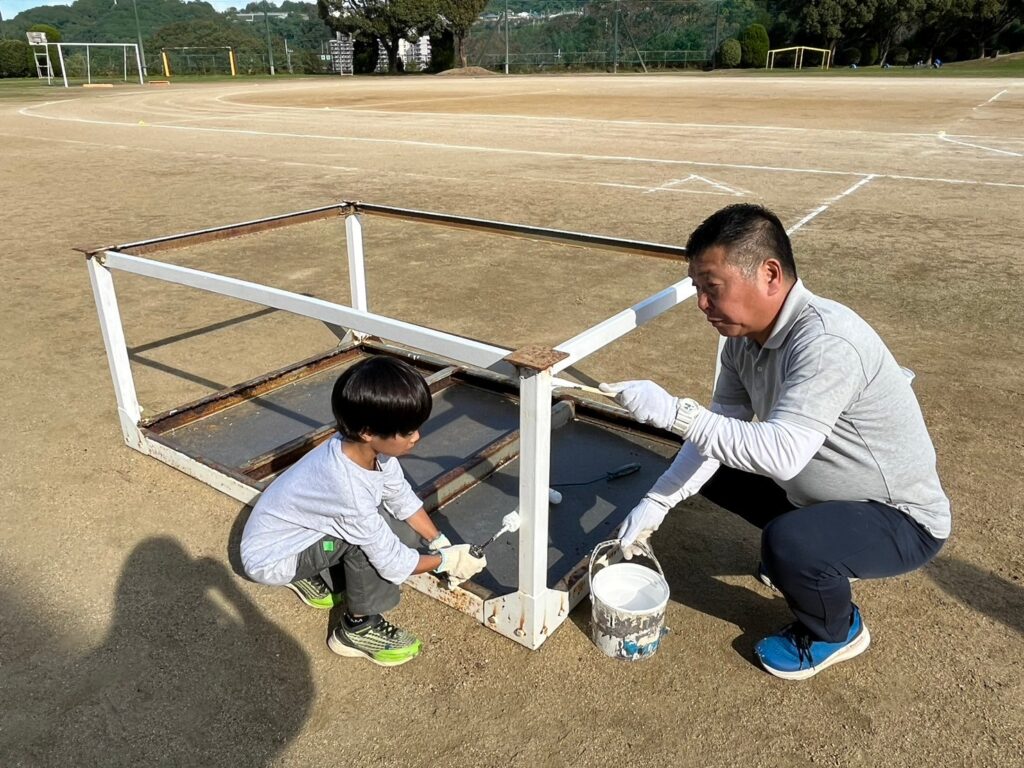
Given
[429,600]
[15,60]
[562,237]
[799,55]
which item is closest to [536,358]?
[429,600]

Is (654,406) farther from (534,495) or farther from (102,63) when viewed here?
(102,63)

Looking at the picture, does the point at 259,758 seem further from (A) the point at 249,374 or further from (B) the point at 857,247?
(B) the point at 857,247

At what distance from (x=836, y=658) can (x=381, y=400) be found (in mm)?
1631

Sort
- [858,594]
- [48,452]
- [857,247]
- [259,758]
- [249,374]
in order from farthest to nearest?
[857,247], [249,374], [48,452], [858,594], [259,758]

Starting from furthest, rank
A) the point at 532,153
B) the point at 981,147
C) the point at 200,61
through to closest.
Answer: the point at 200,61 < the point at 981,147 < the point at 532,153

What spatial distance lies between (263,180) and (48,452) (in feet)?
28.4

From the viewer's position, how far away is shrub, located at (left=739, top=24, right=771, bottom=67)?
178 feet

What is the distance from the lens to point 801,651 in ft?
7.77

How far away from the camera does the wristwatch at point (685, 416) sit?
6.83 ft

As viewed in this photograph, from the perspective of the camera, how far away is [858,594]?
2.75 m

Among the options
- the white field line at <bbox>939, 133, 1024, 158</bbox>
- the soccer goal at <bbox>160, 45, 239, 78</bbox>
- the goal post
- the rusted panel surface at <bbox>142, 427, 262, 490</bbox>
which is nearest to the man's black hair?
the rusted panel surface at <bbox>142, 427, 262, 490</bbox>

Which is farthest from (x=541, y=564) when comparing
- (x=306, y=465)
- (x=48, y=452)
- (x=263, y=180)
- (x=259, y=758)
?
(x=263, y=180)

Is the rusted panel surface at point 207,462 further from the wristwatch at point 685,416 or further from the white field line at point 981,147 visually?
the white field line at point 981,147

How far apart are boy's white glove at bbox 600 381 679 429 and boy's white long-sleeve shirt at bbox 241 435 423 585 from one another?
30.9 inches
